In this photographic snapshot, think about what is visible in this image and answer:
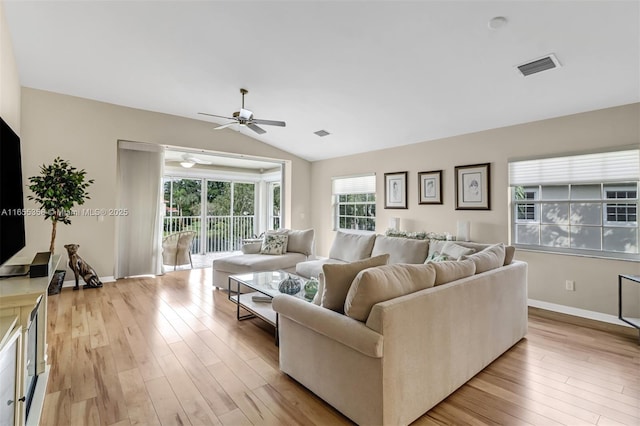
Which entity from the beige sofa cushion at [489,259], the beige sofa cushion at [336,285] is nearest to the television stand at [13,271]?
the beige sofa cushion at [336,285]

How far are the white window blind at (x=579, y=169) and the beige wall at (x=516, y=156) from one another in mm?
111

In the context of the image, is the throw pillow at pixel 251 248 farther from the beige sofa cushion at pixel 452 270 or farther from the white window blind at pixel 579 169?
the white window blind at pixel 579 169

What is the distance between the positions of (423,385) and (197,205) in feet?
23.9

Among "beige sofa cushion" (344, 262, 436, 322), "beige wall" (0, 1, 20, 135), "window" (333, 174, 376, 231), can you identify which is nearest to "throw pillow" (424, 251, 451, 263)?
"beige sofa cushion" (344, 262, 436, 322)

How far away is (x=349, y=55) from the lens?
10.7 ft

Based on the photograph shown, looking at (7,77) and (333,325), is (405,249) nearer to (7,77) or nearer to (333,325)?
(333,325)

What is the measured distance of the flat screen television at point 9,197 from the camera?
1837 millimetres

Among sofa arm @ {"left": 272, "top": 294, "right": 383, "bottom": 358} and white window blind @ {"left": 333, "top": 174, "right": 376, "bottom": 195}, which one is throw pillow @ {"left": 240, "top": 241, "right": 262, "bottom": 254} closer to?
white window blind @ {"left": 333, "top": 174, "right": 376, "bottom": 195}

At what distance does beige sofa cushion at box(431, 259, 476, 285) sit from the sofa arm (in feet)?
2.43

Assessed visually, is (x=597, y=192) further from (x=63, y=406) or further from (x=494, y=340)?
(x=63, y=406)

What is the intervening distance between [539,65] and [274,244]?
4.04m

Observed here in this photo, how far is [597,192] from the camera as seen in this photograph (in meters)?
3.62

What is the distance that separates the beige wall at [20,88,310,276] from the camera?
4.41 meters

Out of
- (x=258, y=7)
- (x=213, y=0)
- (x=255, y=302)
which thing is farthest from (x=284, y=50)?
(x=255, y=302)
